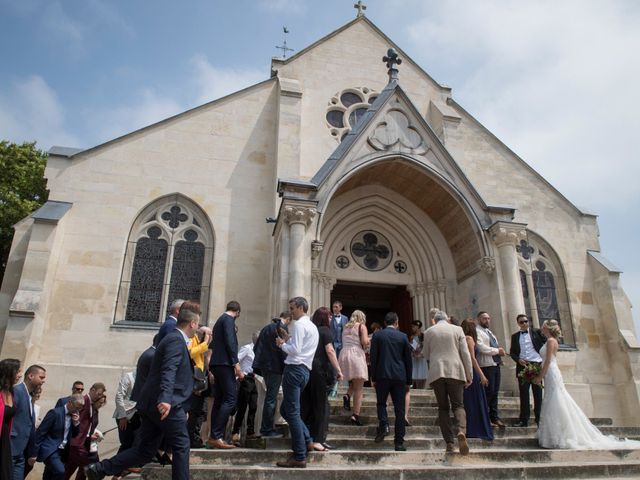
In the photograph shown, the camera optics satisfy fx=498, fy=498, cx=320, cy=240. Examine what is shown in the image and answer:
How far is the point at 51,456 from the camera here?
609cm

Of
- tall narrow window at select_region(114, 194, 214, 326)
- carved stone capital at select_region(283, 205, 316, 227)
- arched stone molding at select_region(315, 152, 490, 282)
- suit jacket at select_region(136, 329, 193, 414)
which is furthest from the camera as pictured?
tall narrow window at select_region(114, 194, 214, 326)

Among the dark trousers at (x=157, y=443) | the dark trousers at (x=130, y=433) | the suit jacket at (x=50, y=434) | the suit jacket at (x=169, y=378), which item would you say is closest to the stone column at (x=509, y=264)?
the dark trousers at (x=130, y=433)

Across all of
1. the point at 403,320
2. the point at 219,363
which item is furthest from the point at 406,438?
the point at 403,320

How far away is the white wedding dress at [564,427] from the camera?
22.2ft

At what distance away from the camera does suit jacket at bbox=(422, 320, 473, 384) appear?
631 cm

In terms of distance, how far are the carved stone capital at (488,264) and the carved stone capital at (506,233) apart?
0.39m

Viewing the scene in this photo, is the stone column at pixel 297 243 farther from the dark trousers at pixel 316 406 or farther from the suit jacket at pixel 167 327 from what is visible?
the suit jacket at pixel 167 327

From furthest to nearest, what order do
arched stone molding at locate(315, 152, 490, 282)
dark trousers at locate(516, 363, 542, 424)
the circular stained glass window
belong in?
the circular stained glass window
arched stone molding at locate(315, 152, 490, 282)
dark trousers at locate(516, 363, 542, 424)

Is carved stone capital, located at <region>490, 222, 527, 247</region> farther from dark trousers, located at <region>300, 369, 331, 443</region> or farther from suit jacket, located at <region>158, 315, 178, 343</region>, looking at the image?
suit jacket, located at <region>158, 315, 178, 343</region>

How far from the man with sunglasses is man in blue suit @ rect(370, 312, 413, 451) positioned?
101 inches

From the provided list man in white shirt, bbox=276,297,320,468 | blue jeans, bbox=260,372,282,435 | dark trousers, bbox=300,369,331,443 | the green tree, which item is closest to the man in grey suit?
dark trousers, bbox=300,369,331,443

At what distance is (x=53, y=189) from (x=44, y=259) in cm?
201

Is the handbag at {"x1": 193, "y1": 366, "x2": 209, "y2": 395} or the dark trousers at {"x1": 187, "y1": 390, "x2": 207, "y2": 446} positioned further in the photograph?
the dark trousers at {"x1": 187, "y1": 390, "x2": 207, "y2": 446}

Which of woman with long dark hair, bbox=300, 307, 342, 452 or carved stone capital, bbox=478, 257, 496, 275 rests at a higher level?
carved stone capital, bbox=478, 257, 496, 275
